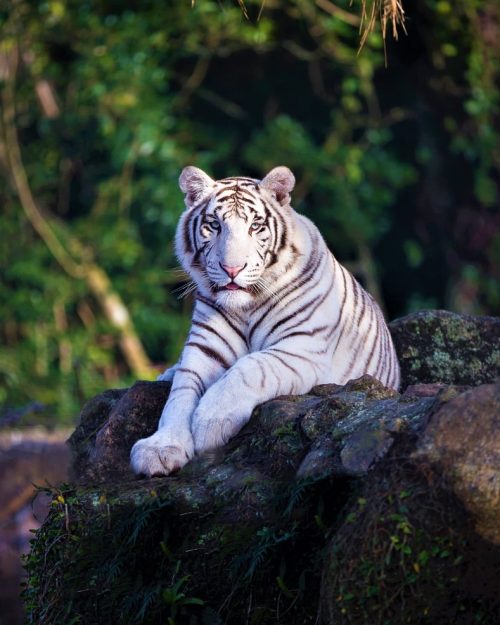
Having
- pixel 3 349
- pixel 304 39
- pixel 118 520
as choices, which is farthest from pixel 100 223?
pixel 118 520

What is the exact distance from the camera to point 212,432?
415cm

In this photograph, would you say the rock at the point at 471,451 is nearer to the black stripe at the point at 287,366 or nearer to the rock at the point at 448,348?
the black stripe at the point at 287,366

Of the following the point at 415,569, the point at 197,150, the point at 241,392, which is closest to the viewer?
the point at 415,569

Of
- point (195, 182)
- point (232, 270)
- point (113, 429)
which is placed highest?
point (195, 182)

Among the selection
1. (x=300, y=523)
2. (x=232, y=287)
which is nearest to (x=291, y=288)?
(x=232, y=287)

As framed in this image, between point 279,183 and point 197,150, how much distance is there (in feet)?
24.6

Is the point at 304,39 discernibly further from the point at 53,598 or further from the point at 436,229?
the point at 53,598

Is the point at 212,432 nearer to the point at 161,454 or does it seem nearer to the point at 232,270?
the point at 161,454

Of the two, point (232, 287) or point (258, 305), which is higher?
point (232, 287)

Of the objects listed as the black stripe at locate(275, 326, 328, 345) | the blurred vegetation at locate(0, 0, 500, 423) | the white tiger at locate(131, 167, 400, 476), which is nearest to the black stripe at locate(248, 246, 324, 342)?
the white tiger at locate(131, 167, 400, 476)

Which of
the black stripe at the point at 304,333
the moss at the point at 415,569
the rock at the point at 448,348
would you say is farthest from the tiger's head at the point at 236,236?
the moss at the point at 415,569

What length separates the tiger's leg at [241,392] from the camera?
4168mm

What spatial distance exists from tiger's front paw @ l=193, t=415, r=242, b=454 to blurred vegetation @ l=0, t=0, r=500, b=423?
6387mm

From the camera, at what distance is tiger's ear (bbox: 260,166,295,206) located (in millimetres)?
4875
